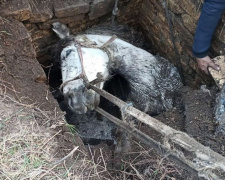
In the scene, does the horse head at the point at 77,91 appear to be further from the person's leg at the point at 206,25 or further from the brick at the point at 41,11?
the person's leg at the point at 206,25

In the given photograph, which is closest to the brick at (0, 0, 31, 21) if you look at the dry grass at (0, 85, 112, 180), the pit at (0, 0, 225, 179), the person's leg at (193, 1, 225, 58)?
the pit at (0, 0, 225, 179)

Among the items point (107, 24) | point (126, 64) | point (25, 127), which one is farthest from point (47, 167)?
point (107, 24)

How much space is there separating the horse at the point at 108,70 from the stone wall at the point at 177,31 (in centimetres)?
16

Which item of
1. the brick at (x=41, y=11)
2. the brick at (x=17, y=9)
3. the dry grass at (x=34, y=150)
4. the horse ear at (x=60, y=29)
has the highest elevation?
the brick at (x=17, y=9)

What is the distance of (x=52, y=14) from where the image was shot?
13.0 feet

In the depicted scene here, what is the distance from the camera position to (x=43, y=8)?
392cm

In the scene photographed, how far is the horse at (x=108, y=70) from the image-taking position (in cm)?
338

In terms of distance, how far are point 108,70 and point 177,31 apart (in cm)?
93

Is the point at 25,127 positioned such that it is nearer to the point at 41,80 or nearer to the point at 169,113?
the point at 41,80

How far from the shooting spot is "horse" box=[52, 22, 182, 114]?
3381 mm

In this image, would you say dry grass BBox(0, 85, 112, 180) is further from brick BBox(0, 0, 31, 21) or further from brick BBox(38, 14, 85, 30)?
brick BBox(38, 14, 85, 30)

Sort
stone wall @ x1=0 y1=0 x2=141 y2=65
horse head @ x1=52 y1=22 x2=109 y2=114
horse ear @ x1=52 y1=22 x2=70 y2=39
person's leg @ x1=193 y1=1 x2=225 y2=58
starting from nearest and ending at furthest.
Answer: person's leg @ x1=193 y1=1 x2=225 y2=58 < horse head @ x1=52 y1=22 x2=109 y2=114 < stone wall @ x1=0 y1=0 x2=141 y2=65 < horse ear @ x1=52 y1=22 x2=70 y2=39

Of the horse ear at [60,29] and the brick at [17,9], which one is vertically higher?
the brick at [17,9]

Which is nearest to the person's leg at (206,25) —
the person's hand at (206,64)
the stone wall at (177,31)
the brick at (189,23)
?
the person's hand at (206,64)
